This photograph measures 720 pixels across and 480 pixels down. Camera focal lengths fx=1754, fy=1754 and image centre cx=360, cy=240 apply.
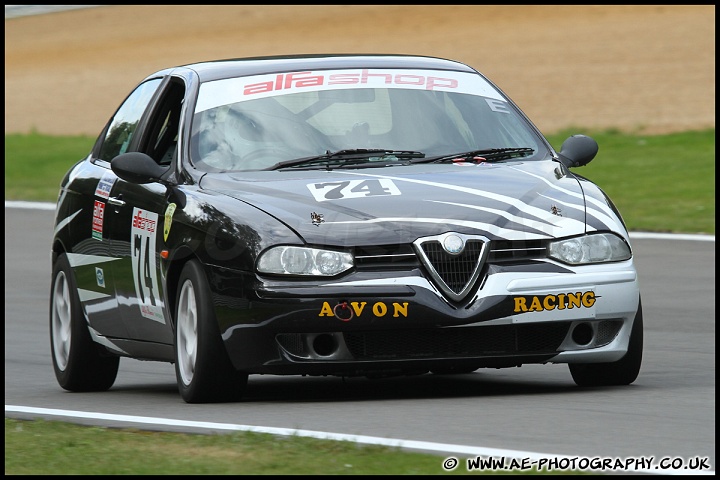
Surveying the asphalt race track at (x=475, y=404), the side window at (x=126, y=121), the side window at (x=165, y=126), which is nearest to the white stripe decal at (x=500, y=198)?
the asphalt race track at (x=475, y=404)


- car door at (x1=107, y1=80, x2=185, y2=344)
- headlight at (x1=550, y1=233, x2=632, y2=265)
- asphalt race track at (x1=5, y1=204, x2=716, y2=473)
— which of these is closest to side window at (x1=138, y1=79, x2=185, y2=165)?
car door at (x1=107, y1=80, x2=185, y2=344)

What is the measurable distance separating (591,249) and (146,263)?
7.15 feet

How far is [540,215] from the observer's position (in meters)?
7.61

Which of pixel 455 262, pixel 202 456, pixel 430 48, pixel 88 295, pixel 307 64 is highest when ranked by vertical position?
pixel 430 48

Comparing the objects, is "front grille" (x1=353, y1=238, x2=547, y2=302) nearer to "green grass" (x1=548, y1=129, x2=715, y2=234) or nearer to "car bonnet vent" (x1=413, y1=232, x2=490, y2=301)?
"car bonnet vent" (x1=413, y1=232, x2=490, y2=301)

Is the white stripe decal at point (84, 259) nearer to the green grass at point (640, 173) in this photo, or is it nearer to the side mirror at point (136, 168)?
the side mirror at point (136, 168)

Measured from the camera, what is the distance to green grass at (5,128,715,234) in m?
18.9

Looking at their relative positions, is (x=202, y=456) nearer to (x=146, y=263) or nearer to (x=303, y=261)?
(x=303, y=261)

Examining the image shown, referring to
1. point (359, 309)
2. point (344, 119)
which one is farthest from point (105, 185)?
point (359, 309)

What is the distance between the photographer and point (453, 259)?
738 cm

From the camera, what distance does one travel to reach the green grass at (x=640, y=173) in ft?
62.0

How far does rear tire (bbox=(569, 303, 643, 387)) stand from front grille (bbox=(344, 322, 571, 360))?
54 centimetres

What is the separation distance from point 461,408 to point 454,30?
4386 cm

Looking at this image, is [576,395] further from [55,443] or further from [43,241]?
[43,241]
